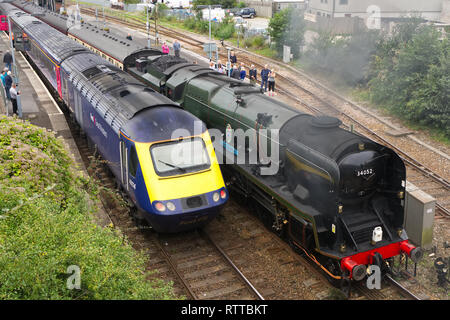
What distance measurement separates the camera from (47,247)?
6562 mm

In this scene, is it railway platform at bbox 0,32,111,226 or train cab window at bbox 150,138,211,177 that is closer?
train cab window at bbox 150,138,211,177

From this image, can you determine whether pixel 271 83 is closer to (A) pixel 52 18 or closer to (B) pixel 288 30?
(B) pixel 288 30

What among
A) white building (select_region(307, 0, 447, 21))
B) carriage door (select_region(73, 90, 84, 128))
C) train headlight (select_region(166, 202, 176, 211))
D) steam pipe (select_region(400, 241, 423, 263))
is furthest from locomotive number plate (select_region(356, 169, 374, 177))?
white building (select_region(307, 0, 447, 21))

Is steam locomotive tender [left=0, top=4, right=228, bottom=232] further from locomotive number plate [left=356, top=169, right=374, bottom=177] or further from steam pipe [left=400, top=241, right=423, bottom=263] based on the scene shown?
steam pipe [left=400, top=241, right=423, bottom=263]

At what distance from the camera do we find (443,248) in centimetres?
1108

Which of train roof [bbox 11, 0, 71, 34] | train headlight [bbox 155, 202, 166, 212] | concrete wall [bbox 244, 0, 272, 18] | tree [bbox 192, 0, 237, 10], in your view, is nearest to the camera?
train headlight [bbox 155, 202, 166, 212]

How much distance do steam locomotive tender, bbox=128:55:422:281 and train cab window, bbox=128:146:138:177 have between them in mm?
2900

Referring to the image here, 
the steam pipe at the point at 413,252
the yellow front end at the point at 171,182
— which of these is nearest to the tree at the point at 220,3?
the yellow front end at the point at 171,182

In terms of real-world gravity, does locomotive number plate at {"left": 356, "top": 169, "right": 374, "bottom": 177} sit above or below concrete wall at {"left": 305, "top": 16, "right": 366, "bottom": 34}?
below

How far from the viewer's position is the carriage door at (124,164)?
11.0 m

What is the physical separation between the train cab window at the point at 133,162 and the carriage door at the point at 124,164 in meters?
0.30

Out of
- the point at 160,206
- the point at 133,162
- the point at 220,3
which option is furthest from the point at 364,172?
the point at 220,3

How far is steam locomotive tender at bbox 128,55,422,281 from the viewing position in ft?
29.7

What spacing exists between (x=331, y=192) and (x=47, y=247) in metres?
5.32
